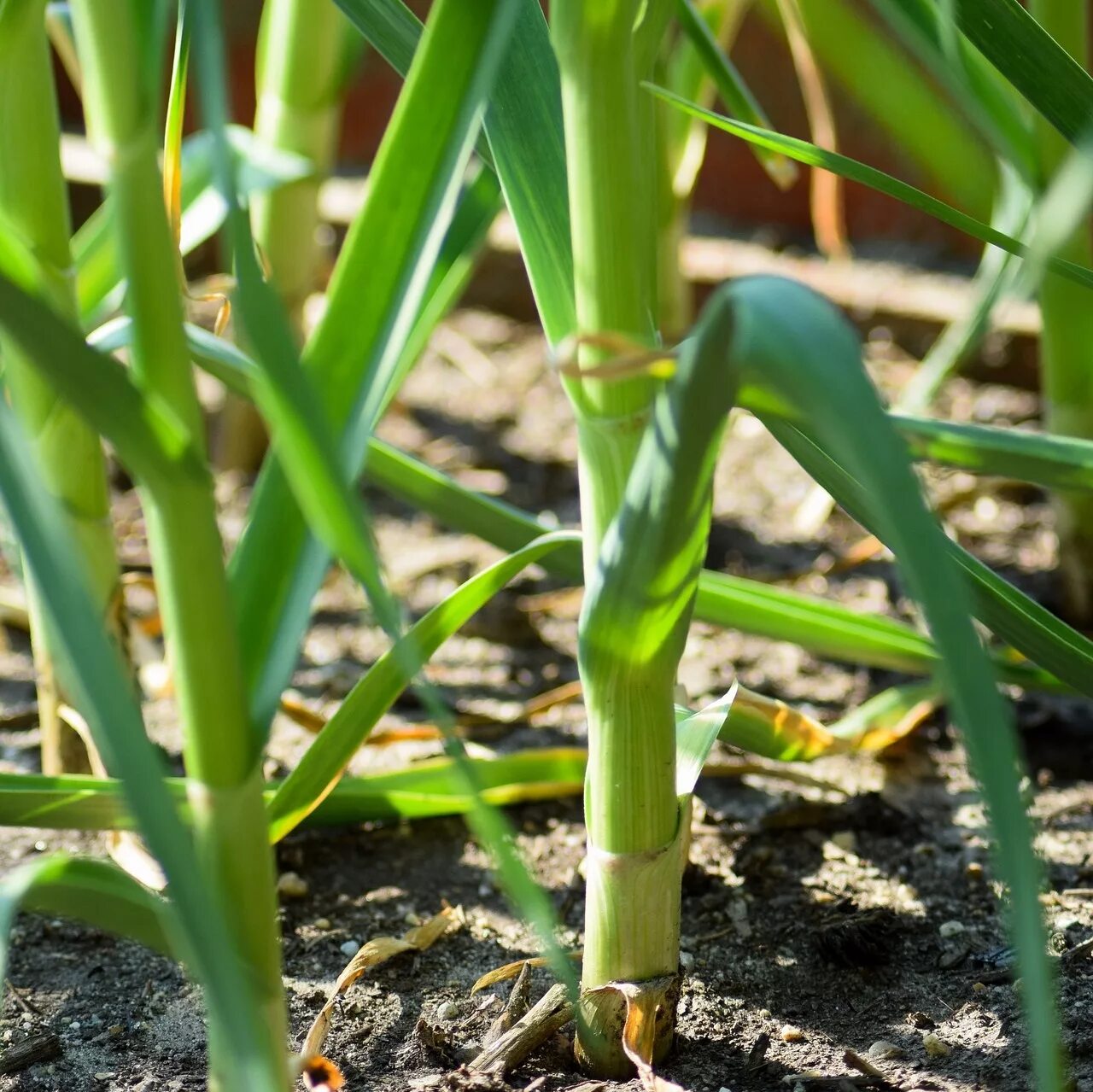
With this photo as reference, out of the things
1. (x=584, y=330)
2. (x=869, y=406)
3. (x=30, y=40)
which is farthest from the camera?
(x=30, y=40)

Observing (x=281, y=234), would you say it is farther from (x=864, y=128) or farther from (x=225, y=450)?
(x=864, y=128)

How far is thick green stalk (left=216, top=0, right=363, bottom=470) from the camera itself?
100 centimetres

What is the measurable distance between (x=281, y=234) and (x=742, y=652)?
0.54 meters

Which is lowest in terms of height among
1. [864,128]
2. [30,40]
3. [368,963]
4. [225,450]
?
[368,963]

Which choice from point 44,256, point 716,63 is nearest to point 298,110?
point 44,256

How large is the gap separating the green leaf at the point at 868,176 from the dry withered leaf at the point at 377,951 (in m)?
0.36

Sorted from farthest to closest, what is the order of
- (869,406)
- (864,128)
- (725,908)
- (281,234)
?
(864,128) < (281,234) < (725,908) < (869,406)

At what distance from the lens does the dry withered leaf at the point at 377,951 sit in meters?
0.53

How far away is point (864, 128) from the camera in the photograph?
5.32 feet

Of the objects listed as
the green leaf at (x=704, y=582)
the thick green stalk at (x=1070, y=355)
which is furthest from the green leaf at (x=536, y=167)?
the thick green stalk at (x=1070, y=355)

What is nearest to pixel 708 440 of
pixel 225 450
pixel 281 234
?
pixel 281 234

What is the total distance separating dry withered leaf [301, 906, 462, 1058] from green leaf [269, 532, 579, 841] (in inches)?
3.1

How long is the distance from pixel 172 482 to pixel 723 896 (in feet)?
1.49

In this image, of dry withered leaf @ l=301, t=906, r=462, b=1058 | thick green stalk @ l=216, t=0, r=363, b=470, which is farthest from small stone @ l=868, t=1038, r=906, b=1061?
thick green stalk @ l=216, t=0, r=363, b=470
